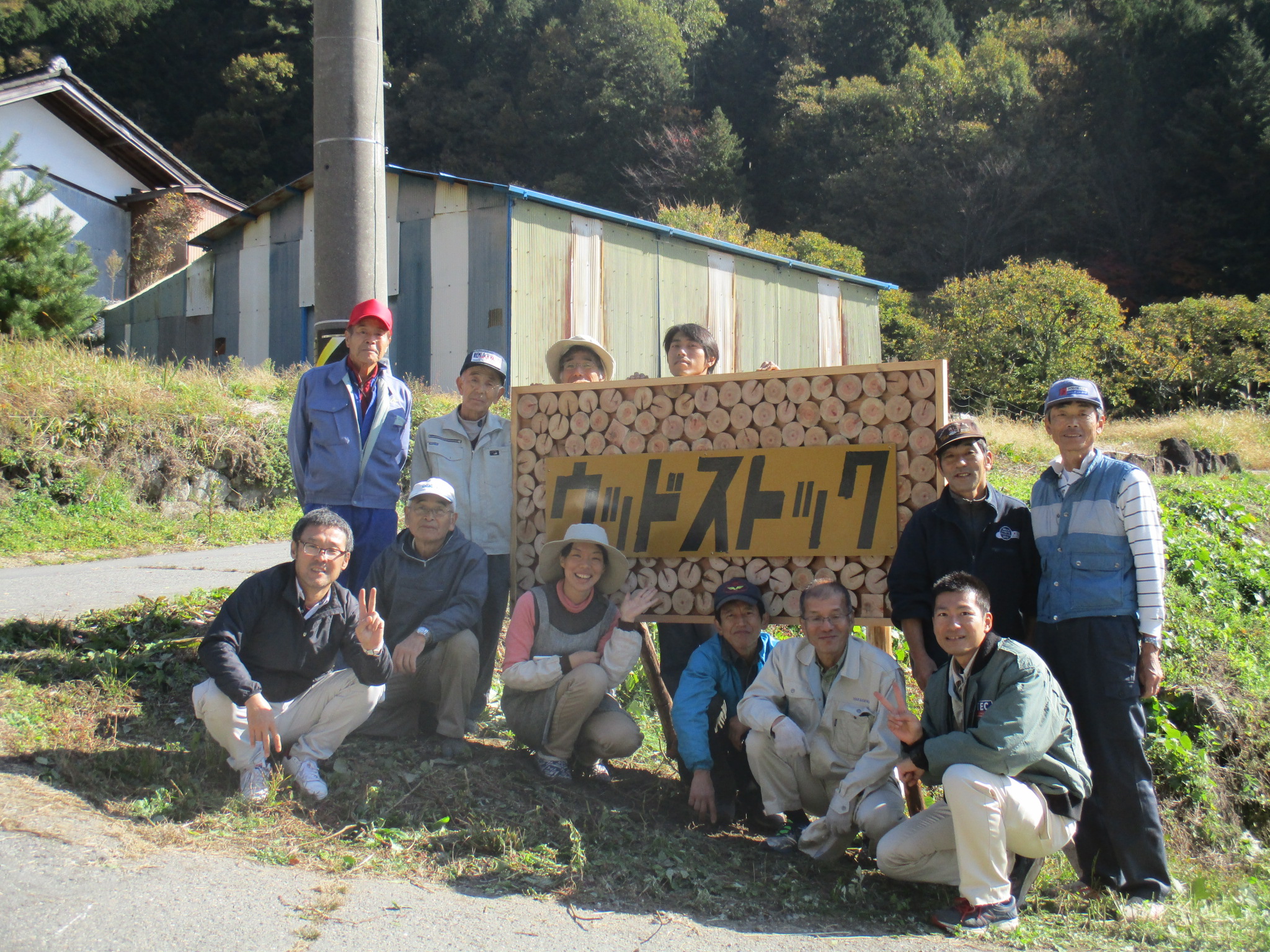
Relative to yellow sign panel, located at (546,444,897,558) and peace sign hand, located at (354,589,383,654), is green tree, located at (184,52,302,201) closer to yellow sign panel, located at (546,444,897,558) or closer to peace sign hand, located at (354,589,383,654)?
yellow sign panel, located at (546,444,897,558)

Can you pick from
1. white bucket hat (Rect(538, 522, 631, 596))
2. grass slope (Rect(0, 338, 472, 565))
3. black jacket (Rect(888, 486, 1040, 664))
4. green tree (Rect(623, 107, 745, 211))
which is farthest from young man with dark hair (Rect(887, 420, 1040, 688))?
green tree (Rect(623, 107, 745, 211))

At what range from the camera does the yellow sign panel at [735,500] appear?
4.52m

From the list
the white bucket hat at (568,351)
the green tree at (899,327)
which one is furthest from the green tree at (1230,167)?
the white bucket hat at (568,351)

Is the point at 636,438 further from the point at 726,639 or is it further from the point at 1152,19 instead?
the point at 1152,19

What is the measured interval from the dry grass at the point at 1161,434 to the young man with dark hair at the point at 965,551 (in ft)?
44.8

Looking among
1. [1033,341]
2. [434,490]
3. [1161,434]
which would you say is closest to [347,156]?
[434,490]

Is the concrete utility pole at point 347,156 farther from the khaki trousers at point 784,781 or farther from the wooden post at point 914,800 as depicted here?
the wooden post at point 914,800

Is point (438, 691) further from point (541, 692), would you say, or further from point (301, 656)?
point (301, 656)

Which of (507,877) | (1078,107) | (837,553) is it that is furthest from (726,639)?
(1078,107)

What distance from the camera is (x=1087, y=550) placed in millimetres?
3791

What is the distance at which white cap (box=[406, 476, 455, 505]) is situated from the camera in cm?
462

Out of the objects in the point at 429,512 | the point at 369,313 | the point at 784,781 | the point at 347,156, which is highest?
the point at 347,156

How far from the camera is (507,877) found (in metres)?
3.59

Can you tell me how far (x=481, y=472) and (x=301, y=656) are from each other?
4.58 ft
